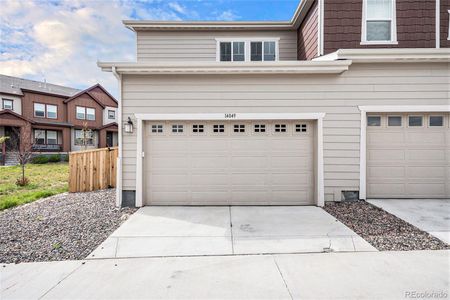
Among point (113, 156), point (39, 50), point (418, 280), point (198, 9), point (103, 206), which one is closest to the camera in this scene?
point (418, 280)

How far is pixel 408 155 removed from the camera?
5.81m

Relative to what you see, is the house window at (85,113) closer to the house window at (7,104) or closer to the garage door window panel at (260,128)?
the house window at (7,104)

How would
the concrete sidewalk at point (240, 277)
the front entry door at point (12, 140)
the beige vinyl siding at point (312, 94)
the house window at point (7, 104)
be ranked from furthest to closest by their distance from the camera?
the house window at point (7, 104), the front entry door at point (12, 140), the beige vinyl siding at point (312, 94), the concrete sidewalk at point (240, 277)

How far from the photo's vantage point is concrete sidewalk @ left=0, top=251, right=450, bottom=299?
8.17 feet

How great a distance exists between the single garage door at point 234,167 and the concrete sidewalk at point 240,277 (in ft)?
8.16

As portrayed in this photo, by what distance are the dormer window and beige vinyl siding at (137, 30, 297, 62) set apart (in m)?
0.19

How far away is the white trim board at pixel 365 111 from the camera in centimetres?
566

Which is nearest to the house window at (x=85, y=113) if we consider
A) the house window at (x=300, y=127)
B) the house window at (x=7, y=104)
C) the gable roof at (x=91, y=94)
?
the gable roof at (x=91, y=94)

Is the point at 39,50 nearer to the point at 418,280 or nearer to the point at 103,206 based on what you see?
the point at 103,206

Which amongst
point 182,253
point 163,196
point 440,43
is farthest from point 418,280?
point 440,43

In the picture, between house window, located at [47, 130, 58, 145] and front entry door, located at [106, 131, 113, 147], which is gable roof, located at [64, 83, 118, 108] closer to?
front entry door, located at [106, 131, 113, 147]

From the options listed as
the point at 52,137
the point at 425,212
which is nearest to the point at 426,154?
the point at 425,212

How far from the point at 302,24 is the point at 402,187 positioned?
20.8 ft

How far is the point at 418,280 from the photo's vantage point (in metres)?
2.68
